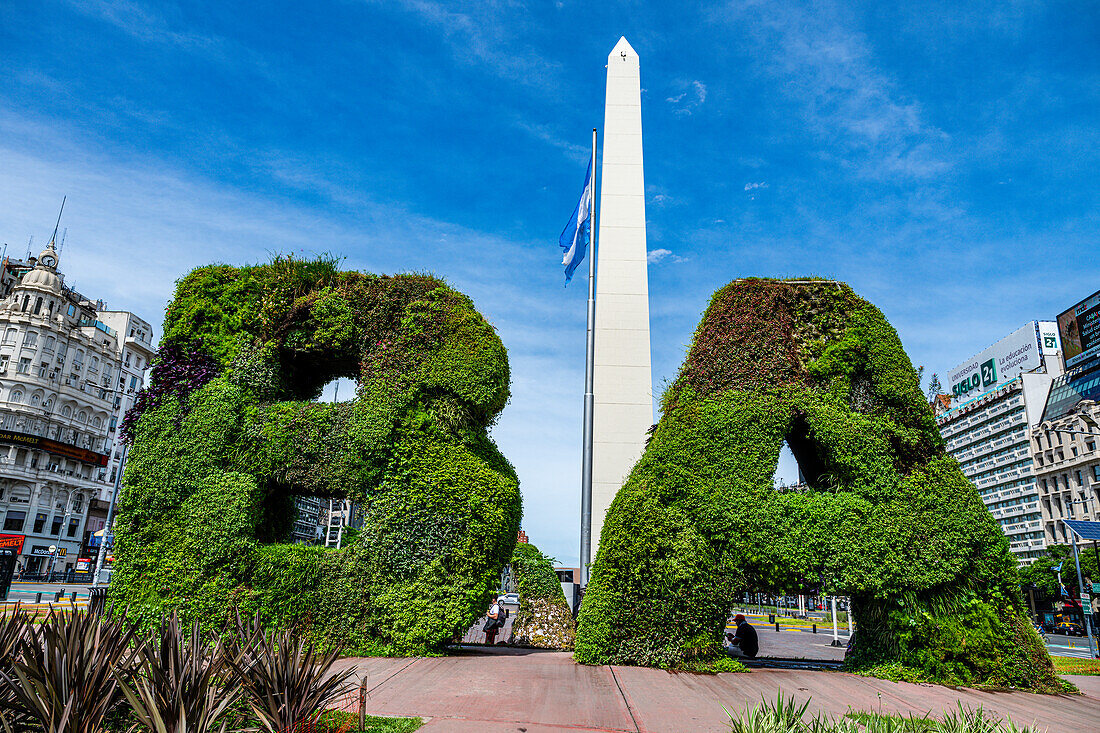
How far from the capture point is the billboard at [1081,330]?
194 feet

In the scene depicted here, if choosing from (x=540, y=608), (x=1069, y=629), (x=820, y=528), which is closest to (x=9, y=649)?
(x=820, y=528)

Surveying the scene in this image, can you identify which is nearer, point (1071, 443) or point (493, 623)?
point (493, 623)

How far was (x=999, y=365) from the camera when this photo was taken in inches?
3280

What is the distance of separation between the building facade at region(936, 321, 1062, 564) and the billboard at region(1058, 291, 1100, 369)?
13438mm

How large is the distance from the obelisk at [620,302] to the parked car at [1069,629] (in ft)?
130

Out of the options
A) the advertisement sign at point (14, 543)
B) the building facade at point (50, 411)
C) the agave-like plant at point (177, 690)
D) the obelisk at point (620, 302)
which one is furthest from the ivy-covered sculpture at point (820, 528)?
the building facade at point (50, 411)

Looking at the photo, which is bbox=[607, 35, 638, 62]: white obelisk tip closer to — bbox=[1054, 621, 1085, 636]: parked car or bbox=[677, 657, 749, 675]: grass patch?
bbox=[677, 657, 749, 675]: grass patch

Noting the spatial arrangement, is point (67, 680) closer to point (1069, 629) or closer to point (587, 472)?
point (587, 472)

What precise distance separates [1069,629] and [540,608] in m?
46.1

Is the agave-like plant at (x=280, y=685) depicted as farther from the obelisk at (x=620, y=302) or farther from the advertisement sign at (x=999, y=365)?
the advertisement sign at (x=999, y=365)

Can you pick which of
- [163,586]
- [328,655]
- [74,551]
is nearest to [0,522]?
[74,551]

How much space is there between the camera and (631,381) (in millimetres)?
22328

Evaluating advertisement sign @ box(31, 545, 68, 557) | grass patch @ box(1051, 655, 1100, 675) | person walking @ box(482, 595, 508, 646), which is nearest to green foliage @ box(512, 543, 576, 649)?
person walking @ box(482, 595, 508, 646)

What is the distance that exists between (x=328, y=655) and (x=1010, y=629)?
11.5m
